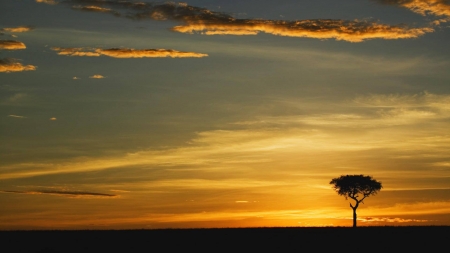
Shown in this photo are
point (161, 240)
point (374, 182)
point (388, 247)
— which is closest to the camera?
point (388, 247)

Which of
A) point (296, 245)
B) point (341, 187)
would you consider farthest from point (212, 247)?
point (341, 187)

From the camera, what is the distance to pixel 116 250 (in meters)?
61.4

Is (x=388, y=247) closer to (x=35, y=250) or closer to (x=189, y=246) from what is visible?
(x=189, y=246)

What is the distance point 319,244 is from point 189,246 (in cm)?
1397

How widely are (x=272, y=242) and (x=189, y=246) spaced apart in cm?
1046

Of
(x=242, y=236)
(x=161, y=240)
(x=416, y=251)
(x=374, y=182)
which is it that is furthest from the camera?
(x=374, y=182)

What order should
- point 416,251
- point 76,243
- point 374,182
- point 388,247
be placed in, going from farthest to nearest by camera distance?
point 374,182
point 76,243
point 388,247
point 416,251

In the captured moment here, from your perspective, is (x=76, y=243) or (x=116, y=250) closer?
(x=116, y=250)

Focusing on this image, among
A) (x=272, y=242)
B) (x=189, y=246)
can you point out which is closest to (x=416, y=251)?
(x=272, y=242)

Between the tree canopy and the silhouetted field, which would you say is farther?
the tree canopy

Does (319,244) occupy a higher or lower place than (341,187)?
lower

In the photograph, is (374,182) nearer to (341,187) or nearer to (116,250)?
(341,187)

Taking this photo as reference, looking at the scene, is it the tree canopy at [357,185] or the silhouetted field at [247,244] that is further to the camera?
the tree canopy at [357,185]

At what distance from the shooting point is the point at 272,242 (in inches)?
2813
